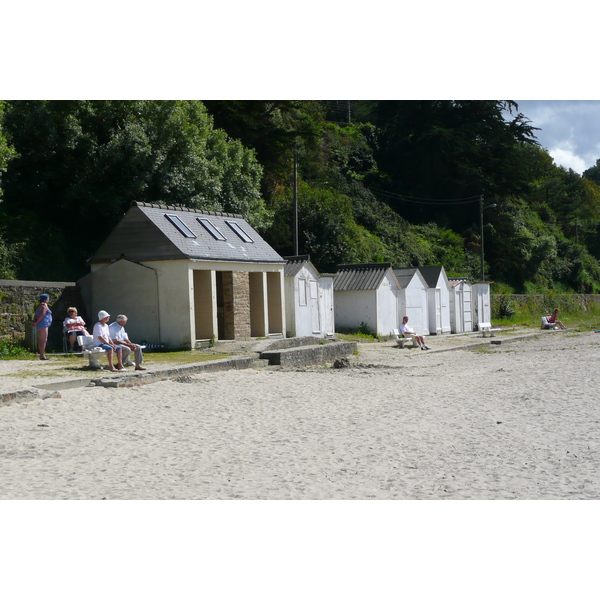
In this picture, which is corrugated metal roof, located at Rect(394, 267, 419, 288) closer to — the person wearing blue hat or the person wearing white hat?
the person wearing blue hat

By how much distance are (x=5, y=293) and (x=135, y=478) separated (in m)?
12.6

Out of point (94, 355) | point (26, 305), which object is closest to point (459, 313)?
point (26, 305)

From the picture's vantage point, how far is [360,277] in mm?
29594

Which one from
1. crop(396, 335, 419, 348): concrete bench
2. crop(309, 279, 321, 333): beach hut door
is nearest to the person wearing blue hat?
crop(309, 279, 321, 333): beach hut door

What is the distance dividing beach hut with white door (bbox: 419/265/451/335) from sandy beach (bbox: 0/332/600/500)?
16305 mm

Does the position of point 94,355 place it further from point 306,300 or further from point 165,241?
point 306,300

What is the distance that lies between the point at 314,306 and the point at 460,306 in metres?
10.9

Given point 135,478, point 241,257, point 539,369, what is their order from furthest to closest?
point 241,257 < point 539,369 < point 135,478

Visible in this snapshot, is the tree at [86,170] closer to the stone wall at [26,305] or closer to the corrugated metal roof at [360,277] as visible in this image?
the corrugated metal roof at [360,277]

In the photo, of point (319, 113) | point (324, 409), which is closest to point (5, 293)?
point (324, 409)

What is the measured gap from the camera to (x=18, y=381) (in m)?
13.2

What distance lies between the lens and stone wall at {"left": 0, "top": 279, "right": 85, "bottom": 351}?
1845cm

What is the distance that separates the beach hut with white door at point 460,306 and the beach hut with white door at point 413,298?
243cm

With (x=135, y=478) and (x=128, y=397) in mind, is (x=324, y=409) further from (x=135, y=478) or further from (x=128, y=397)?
(x=135, y=478)
